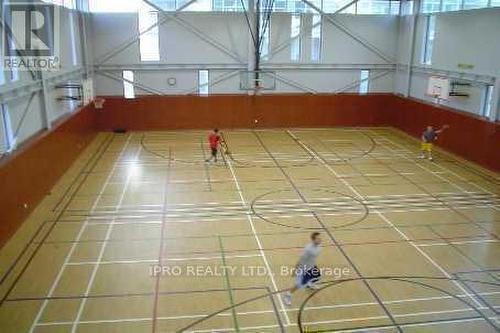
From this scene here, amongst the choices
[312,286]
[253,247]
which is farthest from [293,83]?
[312,286]

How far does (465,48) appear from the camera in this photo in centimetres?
2186

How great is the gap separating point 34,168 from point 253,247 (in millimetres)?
7874

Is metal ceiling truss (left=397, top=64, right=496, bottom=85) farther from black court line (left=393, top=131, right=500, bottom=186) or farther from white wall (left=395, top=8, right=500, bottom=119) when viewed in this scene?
black court line (left=393, top=131, right=500, bottom=186)

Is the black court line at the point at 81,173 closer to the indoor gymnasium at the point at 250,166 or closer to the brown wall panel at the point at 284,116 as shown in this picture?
the indoor gymnasium at the point at 250,166

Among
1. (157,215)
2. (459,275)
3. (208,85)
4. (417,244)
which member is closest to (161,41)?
(208,85)

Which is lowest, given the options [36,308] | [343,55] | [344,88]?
[36,308]

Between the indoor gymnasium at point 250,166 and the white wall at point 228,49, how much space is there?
0.09 meters

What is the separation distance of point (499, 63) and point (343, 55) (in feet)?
30.9

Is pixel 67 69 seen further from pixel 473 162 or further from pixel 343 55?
pixel 473 162

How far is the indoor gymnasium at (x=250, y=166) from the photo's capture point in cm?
980

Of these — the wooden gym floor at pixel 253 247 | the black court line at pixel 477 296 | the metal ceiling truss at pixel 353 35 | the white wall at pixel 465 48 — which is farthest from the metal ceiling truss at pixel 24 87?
the white wall at pixel 465 48

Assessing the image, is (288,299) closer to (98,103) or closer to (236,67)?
(98,103)

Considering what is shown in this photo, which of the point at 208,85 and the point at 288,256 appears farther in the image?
the point at 208,85

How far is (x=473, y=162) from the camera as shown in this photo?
67.0 ft
